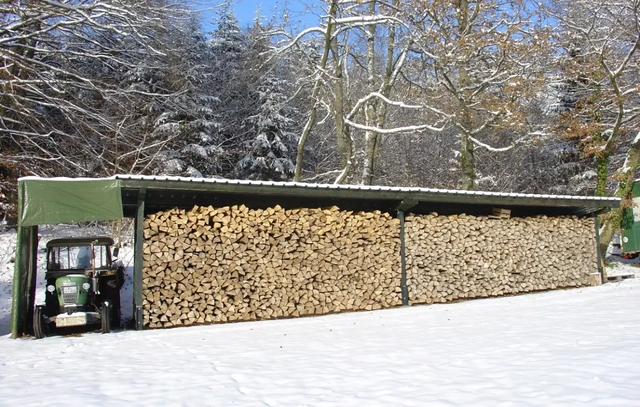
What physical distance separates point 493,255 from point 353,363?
784 cm

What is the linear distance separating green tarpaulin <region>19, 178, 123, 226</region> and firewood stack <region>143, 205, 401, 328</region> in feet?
2.82

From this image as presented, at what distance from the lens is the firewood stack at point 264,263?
953 cm

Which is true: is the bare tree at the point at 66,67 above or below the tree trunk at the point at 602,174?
above

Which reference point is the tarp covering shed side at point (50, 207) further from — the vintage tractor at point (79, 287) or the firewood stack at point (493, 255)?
the firewood stack at point (493, 255)

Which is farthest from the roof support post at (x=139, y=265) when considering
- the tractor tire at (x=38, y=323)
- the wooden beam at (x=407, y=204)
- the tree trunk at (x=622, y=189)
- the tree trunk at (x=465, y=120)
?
the tree trunk at (x=622, y=189)

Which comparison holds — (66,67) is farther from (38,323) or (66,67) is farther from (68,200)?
(38,323)

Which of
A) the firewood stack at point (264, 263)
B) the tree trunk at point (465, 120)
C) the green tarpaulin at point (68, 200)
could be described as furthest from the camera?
the tree trunk at point (465, 120)

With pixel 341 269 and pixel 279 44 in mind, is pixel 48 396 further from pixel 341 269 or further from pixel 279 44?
pixel 279 44

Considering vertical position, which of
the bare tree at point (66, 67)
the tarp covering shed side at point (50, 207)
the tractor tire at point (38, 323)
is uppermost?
the bare tree at point (66, 67)

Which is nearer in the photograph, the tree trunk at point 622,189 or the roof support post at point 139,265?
the roof support post at point 139,265

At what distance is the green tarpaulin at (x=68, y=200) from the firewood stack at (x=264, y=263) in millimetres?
861

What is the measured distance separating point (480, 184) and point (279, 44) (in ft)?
42.3

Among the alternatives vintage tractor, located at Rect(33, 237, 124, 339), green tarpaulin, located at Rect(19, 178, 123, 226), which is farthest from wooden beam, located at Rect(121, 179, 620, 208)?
vintage tractor, located at Rect(33, 237, 124, 339)

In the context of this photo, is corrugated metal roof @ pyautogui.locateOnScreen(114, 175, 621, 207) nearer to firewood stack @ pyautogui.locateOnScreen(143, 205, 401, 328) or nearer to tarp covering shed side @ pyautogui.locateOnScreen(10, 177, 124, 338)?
tarp covering shed side @ pyautogui.locateOnScreen(10, 177, 124, 338)
